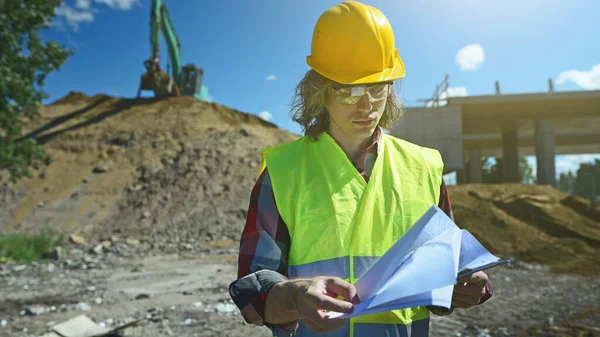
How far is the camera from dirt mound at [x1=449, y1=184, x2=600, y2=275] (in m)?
8.85

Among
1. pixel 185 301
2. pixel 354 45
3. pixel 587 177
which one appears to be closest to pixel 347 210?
pixel 354 45

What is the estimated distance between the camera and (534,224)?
1094 cm

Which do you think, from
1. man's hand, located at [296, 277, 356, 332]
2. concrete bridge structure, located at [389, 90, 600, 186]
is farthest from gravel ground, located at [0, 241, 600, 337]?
concrete bridge structure, located at [389, 90, 600, 186]

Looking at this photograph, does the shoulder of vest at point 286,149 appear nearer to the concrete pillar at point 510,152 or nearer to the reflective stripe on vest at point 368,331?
the reflective stripe on vest at point 368,331

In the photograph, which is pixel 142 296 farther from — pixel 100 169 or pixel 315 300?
pixel 100 169

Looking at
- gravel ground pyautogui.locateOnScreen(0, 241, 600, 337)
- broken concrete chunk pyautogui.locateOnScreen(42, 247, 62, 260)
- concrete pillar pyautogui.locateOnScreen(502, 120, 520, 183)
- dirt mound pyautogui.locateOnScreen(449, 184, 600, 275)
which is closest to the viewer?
gravel ground pyautogui.locateOnScreen(0, 241, 600, 337)

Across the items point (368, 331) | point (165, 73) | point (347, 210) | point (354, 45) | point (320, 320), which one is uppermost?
point (165, 73)

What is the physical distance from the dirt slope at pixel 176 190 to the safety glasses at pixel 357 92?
8034mm

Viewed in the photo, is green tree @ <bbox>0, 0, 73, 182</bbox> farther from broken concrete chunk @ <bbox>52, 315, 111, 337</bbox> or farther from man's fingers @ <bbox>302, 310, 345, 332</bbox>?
man's fingers @ <bbox>302, 310, 345, 332</bbox>

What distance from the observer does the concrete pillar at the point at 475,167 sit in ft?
76.1

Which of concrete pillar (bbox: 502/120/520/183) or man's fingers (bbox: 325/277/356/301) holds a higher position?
concrete pillar (bbox: 502/120/520/183)

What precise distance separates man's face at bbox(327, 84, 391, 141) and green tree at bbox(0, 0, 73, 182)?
14933mm

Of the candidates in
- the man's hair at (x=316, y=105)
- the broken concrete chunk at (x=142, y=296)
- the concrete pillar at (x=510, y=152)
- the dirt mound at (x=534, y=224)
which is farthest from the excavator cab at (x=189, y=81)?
the man's hair at (x=316, y=105)

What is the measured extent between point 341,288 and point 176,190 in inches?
664
